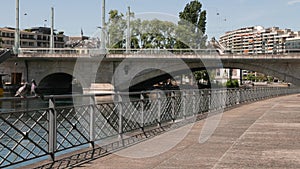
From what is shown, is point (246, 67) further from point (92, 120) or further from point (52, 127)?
point (52, 127)

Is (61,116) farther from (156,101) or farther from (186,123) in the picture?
(186,123)

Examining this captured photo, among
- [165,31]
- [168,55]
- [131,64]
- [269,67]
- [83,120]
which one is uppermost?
[165,31]

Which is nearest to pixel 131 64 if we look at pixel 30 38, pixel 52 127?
pixel 52 127

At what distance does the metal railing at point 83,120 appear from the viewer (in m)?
7.56

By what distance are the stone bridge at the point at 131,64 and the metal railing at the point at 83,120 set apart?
112ft

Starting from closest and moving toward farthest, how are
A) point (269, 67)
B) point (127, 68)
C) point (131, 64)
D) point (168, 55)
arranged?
point (269, 67)
point (168, 55)
point (131, 64)
point (127, 68)

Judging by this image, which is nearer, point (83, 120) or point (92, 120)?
point (92, 120)

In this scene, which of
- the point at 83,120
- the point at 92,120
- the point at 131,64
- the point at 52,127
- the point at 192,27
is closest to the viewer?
the point at 52,127

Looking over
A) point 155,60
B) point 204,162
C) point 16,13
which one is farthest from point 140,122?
point 16,13

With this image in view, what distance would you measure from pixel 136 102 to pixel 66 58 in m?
44.8

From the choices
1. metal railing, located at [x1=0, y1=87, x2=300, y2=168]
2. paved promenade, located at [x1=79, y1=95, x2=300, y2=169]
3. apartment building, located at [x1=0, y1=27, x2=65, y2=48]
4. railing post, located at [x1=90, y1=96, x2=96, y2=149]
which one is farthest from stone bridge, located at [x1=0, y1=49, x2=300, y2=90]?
apartment building, located at [x1=0, y1=27, x2=65, y2=48]

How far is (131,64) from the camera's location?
57.0 m

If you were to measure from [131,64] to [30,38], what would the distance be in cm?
6318

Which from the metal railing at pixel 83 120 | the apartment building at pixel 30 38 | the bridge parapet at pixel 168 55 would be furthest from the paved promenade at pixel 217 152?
the apartment building at pixel 30 38
